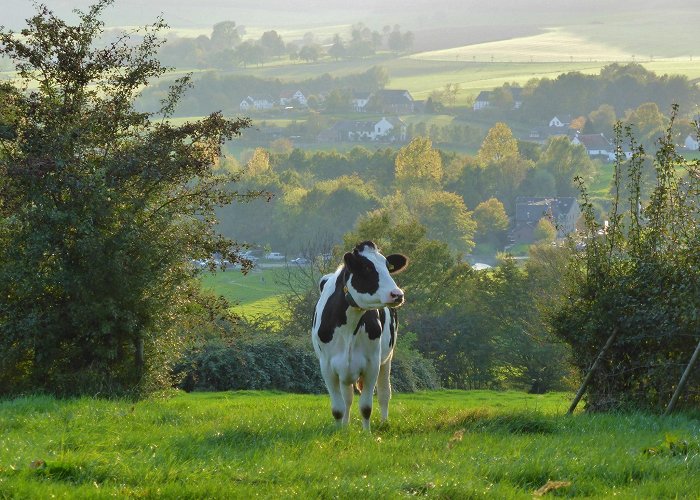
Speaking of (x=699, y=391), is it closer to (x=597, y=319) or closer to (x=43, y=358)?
(x=597, y=319)

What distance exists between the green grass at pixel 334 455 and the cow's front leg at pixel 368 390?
278 millimetres

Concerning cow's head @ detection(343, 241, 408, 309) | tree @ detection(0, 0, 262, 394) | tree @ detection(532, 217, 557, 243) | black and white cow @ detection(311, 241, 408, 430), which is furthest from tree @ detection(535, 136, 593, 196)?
cow's head @ detection(343, 241, 408, 309)

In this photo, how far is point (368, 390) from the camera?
13484mm

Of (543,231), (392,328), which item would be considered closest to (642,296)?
(392,328)

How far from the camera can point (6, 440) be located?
10680 mm

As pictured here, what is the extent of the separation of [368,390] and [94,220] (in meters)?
7.66

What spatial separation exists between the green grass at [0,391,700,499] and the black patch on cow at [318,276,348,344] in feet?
3.99

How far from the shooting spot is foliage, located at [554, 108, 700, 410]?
53.6 feet

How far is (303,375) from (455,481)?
1115 inches

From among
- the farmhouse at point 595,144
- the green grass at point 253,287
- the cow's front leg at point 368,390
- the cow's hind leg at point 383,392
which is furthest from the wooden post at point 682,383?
the farmhouse at point 595,144

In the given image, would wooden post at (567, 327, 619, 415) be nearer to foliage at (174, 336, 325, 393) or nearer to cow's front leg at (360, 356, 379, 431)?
cow's front leg at (360, 356, 379, 431)

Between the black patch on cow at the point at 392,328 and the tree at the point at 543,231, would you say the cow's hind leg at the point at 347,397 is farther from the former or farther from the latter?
the tree at the point at 543,231

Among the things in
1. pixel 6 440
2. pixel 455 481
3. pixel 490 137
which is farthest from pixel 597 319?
pixel 490 137

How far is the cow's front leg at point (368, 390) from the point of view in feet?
43.7
